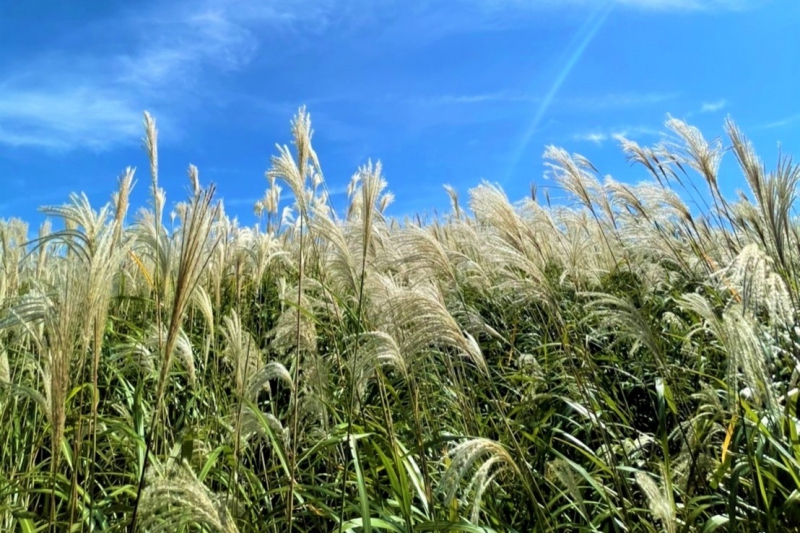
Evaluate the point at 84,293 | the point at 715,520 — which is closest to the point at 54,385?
the point at 84,293

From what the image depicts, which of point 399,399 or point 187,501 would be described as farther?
point 399,399

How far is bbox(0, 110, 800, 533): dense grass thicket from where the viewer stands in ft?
5.27

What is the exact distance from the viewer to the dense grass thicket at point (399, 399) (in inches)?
63.2

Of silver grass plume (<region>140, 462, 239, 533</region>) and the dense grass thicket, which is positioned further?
the dense grass thicket

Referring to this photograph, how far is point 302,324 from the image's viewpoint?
266 cm

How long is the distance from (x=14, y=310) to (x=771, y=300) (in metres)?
1.99

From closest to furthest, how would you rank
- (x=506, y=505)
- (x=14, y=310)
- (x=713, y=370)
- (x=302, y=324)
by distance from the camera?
(x=14, y=310) < (x=506, y=505) < (x=302, y=324) < (x=713, y=370)

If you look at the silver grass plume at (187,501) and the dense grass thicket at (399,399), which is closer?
the silver grass plume at (187,501)

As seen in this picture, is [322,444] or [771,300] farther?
[322,444]

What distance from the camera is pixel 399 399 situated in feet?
8.98

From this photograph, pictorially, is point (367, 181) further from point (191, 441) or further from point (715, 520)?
point (715, 520)

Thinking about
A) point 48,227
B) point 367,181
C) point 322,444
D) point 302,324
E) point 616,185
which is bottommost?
point 322,444

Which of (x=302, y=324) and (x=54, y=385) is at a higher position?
(x=302, y=324)

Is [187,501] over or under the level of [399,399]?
under
